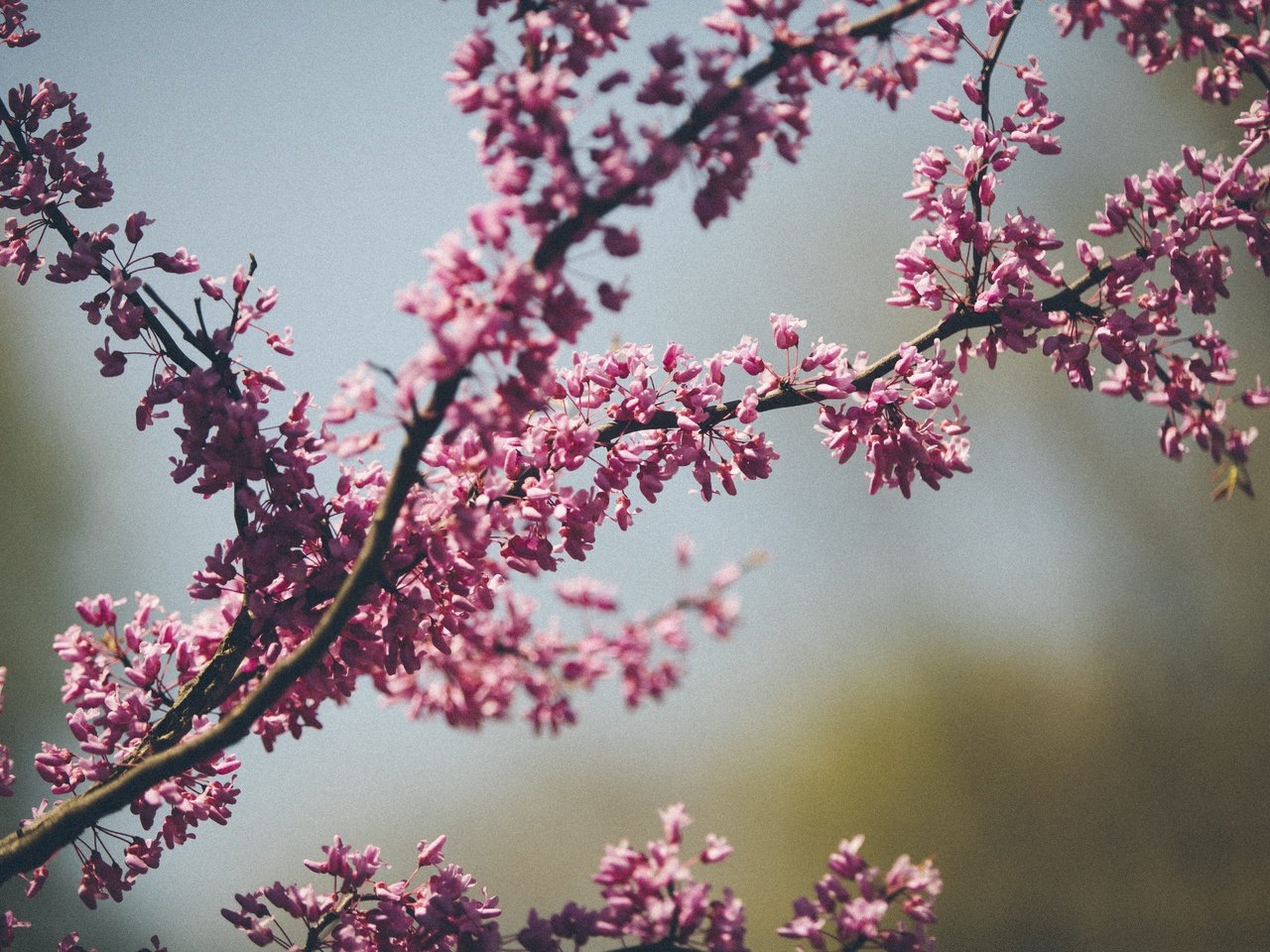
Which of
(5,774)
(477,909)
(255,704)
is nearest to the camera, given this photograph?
(255,704)

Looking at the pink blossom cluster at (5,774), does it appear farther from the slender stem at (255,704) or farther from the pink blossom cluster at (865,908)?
the pink blossom cluster at (865,908)

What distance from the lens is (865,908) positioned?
1322mm

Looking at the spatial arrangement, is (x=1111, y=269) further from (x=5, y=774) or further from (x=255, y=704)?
(x=5, y=774)

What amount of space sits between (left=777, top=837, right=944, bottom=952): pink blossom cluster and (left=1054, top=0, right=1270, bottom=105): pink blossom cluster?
1.57 metres

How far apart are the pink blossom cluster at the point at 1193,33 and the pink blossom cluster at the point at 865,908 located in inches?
61.8

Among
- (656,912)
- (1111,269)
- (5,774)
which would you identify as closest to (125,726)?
(5,774)

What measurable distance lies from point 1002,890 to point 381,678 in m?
11.3

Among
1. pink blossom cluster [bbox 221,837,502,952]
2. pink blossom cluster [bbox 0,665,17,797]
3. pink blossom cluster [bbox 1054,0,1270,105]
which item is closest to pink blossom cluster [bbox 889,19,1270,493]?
pink blossom cluster [bbox 1054,0,1270,105]

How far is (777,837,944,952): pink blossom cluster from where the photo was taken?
131cm

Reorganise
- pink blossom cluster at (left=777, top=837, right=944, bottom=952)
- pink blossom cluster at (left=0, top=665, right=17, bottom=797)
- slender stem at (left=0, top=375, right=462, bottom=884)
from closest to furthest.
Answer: slender stem at (left=0, top=375, right=462, bottom=884) < pink blossom cluster at (left=777, top=837, right=944, bottom=952) < pink blossom cluster at (left=0, top=665, right=17, bottom=797)

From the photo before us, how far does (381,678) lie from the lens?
6.79 feet

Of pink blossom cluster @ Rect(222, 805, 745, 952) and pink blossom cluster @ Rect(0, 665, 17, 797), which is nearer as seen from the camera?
pink blossom cluster @ Rect(222, 805, 745, 952)

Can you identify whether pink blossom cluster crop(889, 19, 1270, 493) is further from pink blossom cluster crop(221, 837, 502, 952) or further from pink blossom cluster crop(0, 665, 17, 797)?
pink blossom cluster crop(0, 665, 17, 797)

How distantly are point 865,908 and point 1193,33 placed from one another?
6.07 feet
